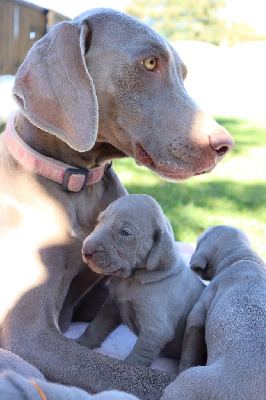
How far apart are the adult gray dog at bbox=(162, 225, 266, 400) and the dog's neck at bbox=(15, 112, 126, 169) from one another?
2.38 feet

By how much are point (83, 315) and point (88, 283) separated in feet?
1.13

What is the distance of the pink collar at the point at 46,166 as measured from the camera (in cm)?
239

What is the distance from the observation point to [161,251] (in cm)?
235

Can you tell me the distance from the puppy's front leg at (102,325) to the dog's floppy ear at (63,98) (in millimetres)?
810

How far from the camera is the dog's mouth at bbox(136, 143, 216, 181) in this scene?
7.56 feet

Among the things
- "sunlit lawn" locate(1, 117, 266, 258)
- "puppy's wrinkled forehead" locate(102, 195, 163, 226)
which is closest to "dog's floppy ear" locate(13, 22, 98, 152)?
"puppy's wrinkled forehead" locate(102, 195, 163, 226)

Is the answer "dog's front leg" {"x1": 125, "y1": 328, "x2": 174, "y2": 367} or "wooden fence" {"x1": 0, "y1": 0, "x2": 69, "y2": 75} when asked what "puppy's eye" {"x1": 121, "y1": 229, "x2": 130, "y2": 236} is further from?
"wooden fence" {"x1": 0, "y1": 0, "x2": 69, "y2": 75}

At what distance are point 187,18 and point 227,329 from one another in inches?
1164

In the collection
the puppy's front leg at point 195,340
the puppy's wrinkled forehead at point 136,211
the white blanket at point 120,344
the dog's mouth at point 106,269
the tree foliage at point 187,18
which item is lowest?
the tree foliage at point 187,18

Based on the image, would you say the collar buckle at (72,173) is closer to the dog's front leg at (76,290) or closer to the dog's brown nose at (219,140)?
the dog's front leg at (76,290)

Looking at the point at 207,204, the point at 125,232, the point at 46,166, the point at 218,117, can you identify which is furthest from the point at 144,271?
the point at 218,117

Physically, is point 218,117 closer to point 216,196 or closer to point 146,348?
point 216,196

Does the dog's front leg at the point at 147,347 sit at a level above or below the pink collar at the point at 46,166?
below

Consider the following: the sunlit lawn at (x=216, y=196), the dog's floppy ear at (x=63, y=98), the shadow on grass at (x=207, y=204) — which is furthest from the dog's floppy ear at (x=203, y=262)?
the shadow on grass at (x=207, y=204)
